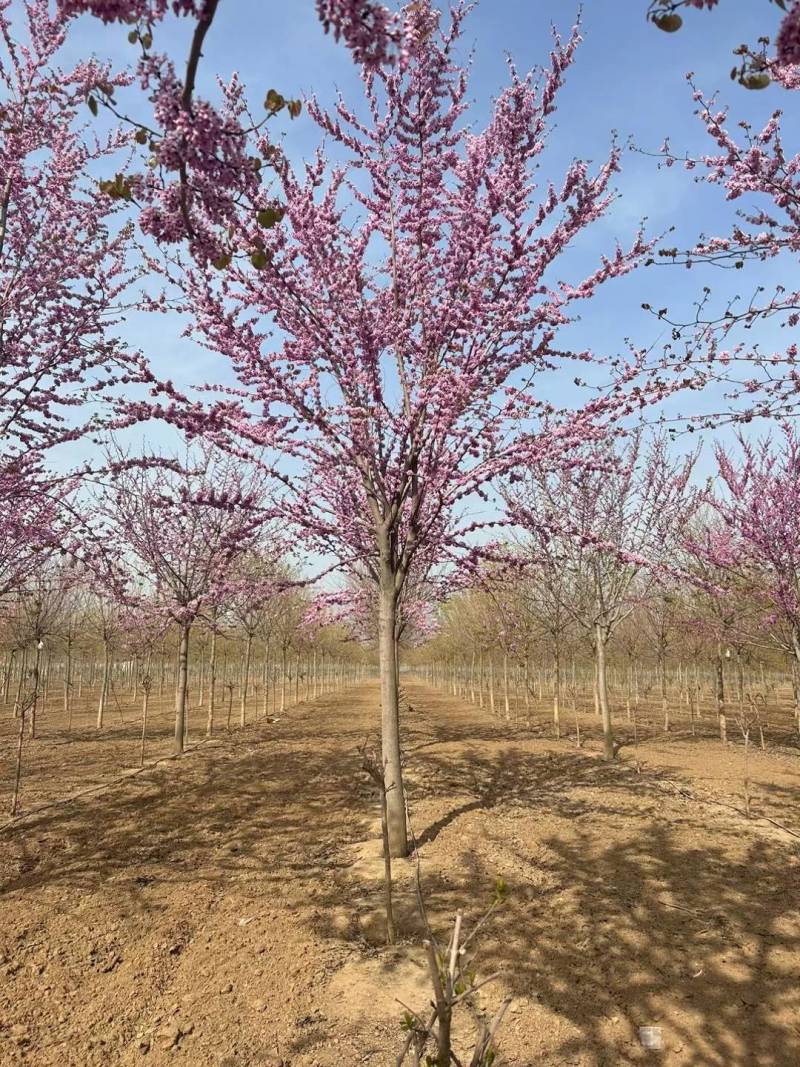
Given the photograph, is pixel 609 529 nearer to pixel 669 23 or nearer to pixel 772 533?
pixel 772 533

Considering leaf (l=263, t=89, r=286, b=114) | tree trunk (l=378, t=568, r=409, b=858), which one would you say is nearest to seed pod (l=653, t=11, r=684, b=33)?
leaf (l=263, t=89, r=286, b=114)

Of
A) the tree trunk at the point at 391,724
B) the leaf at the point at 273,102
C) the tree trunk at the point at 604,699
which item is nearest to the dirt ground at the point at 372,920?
the tree trunk at the point at 391,724

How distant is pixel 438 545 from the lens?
8.35m

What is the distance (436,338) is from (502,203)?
5.06 ft

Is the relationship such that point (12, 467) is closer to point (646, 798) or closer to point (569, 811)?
point (569, 811)

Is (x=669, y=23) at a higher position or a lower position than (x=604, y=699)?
higher

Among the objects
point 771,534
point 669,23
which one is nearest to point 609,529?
point 771,534

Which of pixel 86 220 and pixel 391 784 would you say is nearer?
pixel 391 784

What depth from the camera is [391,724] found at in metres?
7.01

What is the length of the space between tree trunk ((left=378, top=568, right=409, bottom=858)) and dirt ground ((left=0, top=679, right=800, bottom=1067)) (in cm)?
41

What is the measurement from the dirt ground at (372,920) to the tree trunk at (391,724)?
1.36ft

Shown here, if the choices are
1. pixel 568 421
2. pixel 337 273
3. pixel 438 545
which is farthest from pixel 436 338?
pixel 438 545

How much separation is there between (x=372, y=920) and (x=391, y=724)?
204 cm

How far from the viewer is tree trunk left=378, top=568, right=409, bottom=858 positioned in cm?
679
